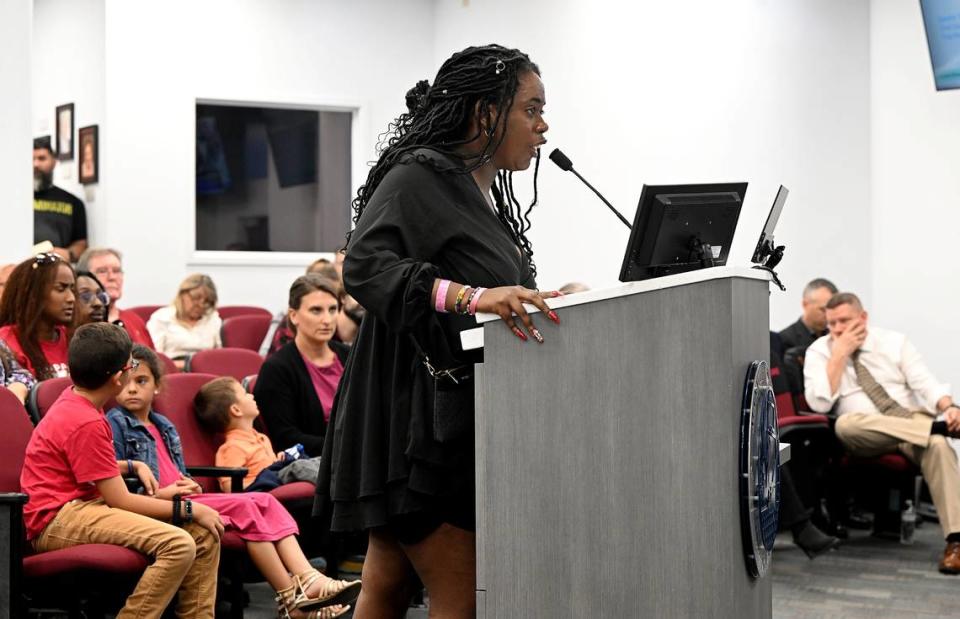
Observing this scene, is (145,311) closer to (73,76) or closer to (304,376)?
(73,76)

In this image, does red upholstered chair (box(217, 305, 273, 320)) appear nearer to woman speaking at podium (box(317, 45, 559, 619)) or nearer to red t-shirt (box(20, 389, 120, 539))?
red t-shirt (box(20, 389, 120, 539))

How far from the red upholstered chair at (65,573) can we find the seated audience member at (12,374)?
68 centimetres

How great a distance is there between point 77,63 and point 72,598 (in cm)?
654

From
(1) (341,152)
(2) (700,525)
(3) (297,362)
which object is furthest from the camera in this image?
(1) (341,152)

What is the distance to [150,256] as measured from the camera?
28.6ft

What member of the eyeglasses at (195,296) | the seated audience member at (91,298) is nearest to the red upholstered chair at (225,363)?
the seated audience member at (91,298)

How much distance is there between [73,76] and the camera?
9.20 metres

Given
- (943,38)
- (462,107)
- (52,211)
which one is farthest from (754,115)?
(462,107)

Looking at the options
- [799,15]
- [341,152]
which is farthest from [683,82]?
[341,152]

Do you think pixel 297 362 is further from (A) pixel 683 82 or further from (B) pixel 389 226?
(A) pixel 683 82

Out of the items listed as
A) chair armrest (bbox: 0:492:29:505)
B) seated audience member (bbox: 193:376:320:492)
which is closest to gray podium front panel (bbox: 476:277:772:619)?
chair armrest (bbox: 0:492:29:505)

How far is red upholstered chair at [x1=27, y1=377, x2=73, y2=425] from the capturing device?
12.6 ft

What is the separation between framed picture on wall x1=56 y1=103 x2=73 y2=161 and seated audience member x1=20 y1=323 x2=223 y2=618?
239 inches

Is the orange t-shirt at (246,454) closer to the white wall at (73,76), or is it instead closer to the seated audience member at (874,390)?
the seated audience member at (874,390)
